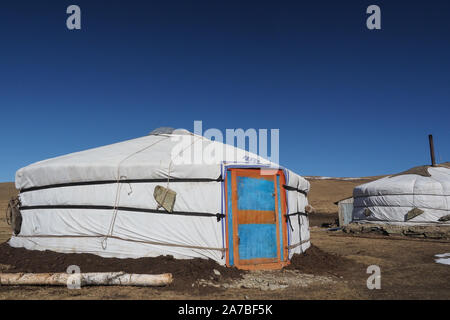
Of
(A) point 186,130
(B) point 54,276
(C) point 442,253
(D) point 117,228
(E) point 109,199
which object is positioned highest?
(A) point 186,130

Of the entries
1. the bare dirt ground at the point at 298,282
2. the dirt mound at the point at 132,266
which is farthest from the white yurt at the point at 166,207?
the bare dirt ground at the point at 298,282

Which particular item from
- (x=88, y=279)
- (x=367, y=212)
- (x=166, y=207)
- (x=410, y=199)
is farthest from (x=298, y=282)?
(x=367, y=212)

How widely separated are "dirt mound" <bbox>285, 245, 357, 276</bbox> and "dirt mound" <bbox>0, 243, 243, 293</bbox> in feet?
3.85

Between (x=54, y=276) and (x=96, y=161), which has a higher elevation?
(x=96, y=161)

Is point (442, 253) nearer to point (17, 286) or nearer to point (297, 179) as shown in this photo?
point (297, 179)

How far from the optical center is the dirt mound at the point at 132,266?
14.5 ft

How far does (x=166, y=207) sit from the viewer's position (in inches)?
195

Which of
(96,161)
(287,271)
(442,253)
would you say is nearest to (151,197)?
(96,161)

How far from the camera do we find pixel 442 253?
24.2 feet

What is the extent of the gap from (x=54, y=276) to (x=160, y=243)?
4.60 feet

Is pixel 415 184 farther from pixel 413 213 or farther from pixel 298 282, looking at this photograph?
pixel 298 282

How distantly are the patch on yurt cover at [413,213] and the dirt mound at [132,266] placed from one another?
27.9 ft

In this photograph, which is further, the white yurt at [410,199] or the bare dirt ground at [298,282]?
the white yurt at [410,199]

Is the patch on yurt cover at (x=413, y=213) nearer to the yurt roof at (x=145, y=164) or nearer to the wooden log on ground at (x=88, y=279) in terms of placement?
the yurt roof at (x=145, y=164)
